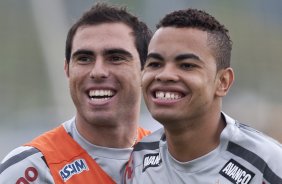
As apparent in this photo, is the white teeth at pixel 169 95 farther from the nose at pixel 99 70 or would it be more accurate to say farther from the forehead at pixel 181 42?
the nose at pixel 99 70

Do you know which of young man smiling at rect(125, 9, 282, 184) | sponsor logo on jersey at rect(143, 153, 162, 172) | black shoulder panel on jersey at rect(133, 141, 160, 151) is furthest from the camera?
black shoulder panel on jersey at rect(133, 141, 160, 151)

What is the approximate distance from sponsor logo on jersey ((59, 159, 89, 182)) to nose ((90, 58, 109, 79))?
46 centimetres

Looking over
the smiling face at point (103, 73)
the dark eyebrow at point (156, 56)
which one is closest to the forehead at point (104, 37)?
the smiling face at point (103, 73)

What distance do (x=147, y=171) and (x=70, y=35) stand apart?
107 centimetres

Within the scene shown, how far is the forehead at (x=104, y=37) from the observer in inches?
149

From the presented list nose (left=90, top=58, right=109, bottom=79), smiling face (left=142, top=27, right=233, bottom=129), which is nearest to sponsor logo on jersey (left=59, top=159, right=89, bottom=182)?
nose (left=90, top=58, right=109, bottom=79)

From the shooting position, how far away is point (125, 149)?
3.92m

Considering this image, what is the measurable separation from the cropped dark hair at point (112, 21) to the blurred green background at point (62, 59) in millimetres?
4534

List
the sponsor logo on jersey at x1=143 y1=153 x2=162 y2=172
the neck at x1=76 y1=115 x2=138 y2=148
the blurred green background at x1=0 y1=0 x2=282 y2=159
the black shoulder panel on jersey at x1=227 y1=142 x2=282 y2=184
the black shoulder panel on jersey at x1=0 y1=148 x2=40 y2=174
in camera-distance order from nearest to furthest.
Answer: the black shoulder panel on jersey at x1=227 y1=142 x2=282 y2=184 < the sponsor logo on jersey at x1=143 y1=153 x2=162 y2=172 < the black shoulder panel on jersey at x1=0 y1=148 x2=40 y2=174 < the neck at x1=76 y1=115 x2=138 y2=148 < the blurred green background at x1=0 y1=0 x2=282 y2=159

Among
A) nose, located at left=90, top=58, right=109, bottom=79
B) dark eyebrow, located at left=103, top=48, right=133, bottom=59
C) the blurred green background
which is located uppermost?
dark eyebrow, located at left=103, top=48, right=133, bottom=59

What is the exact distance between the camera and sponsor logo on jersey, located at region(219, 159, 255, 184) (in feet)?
9.90

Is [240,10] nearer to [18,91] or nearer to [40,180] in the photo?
[18,91]

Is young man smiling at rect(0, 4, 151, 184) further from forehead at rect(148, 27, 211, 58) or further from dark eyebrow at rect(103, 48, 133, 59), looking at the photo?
forehead at rect(148, 27, 211, 58)

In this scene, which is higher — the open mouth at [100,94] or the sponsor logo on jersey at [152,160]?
the open mouth at [100,94]
